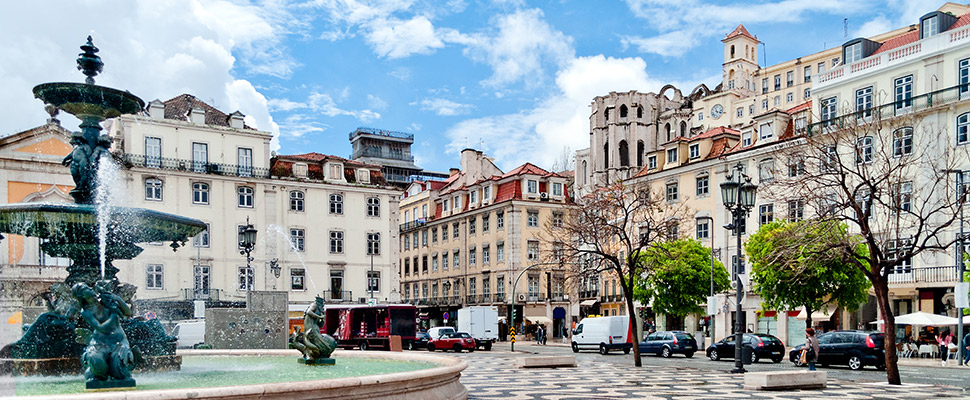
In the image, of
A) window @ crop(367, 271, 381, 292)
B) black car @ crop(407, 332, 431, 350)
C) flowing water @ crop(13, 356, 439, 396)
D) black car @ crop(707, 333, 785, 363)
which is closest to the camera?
flowing water @ crop(13, 356, 439, 396)

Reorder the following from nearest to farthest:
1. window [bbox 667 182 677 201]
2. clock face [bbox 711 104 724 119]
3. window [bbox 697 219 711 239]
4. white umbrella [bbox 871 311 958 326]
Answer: white umbrella [bbox 871 311 958 326]
window [bbox 697 219 711 239]
window [bbox 667 182 677 201]
clock face [bbox 711 104 724 119]

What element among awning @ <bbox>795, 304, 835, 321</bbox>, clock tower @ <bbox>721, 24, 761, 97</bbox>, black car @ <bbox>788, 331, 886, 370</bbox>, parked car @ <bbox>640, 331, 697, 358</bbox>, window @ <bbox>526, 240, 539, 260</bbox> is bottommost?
parked car @ <bbox>640, 331, 697, 358</bbox>

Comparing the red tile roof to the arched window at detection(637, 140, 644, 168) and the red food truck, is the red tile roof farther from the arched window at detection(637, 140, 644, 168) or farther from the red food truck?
the red food truck

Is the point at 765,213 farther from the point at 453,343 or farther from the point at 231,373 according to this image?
the point at 231,373

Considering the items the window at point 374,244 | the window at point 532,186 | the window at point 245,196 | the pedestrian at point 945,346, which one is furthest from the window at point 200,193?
the pedestrian at point 945,346

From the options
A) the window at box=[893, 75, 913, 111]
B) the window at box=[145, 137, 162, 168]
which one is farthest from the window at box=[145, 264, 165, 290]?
the window at box=[893, 75, 913, 111]

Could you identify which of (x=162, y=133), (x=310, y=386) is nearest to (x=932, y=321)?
(x=310, y=386)

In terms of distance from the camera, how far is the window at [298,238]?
5197 cm

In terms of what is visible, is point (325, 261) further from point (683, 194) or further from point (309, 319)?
point (309, 319)

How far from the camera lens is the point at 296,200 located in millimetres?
52625

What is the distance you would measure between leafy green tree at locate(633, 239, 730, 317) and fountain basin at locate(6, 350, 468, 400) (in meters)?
29.3

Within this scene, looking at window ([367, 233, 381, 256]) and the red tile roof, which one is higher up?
the red tile roof

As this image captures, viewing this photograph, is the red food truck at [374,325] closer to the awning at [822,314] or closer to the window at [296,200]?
the window at [296,200]

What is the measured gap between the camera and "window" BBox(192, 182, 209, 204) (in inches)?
1934
